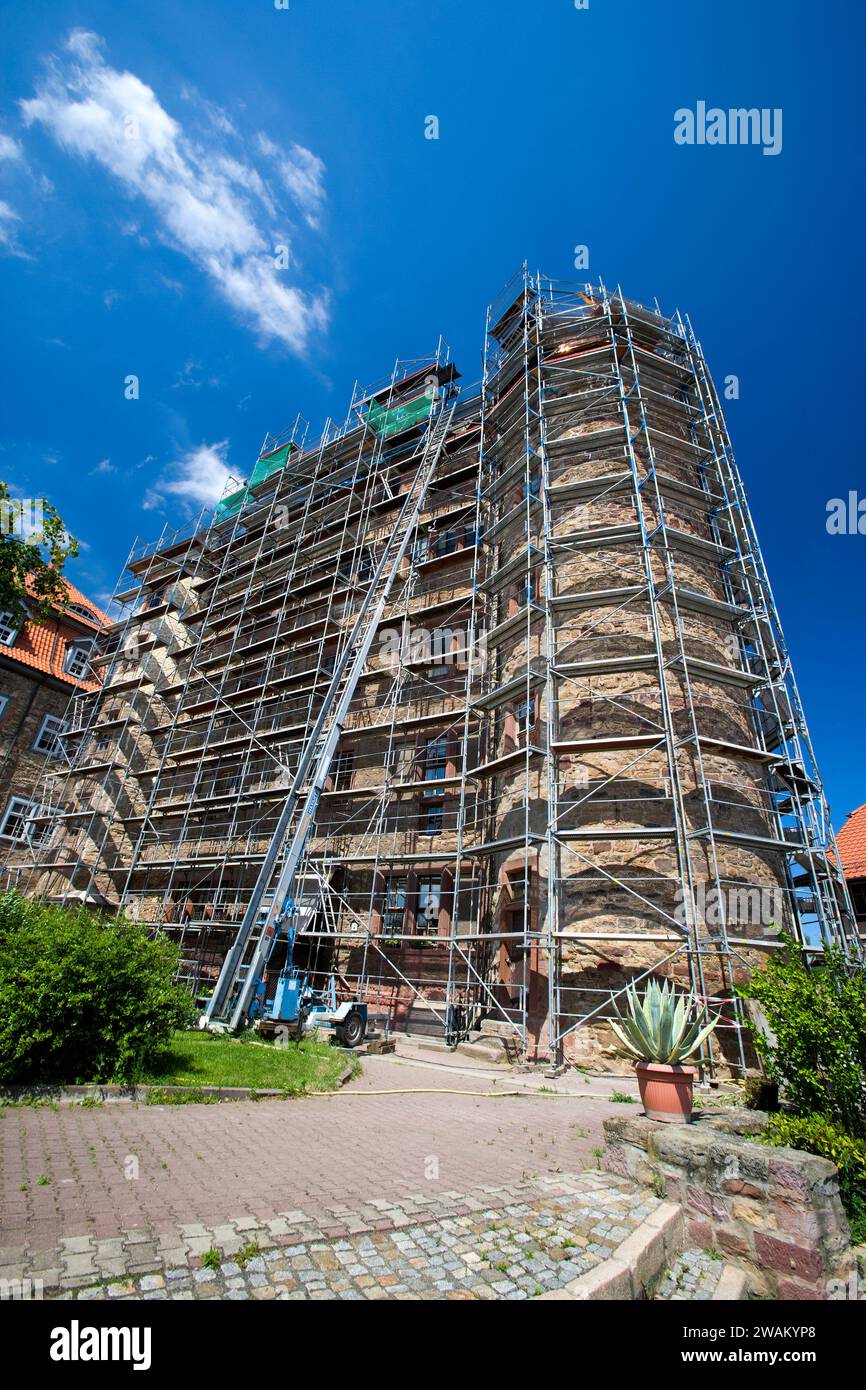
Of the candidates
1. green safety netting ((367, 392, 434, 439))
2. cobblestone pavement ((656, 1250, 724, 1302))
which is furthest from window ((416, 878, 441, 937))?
green safety netting ((367, 392, 434, 439))

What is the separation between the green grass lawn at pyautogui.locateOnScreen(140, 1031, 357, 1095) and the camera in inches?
279

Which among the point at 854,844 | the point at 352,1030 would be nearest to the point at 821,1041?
the point at 352,1030

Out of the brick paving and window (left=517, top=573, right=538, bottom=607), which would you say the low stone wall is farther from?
window (left=517, top=573, right=538, bottom=607)

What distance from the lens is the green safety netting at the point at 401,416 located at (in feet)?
80.1

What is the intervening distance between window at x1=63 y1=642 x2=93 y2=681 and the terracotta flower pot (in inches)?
1136

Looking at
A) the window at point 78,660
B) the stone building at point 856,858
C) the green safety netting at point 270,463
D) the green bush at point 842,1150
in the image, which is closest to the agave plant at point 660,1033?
the green bush at point 842,1150

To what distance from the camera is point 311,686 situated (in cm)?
1898

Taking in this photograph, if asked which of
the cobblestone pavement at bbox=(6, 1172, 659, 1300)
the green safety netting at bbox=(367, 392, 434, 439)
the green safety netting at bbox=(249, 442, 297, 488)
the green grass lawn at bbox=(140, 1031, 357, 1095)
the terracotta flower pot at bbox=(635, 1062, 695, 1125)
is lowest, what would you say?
the cobblestone pavement at bbox=(6, 1172, 659, 1300)

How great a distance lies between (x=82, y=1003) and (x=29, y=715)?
75.8 ft

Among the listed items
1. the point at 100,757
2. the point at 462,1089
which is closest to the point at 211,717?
the point at 100,757

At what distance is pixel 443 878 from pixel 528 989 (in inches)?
146

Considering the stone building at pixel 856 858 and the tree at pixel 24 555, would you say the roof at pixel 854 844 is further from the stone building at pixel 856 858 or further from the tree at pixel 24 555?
the tree at pixel 24 555

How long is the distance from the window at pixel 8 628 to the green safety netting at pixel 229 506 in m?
9.62

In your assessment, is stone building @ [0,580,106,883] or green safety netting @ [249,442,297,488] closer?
stone building @ [0,580,106,883]
